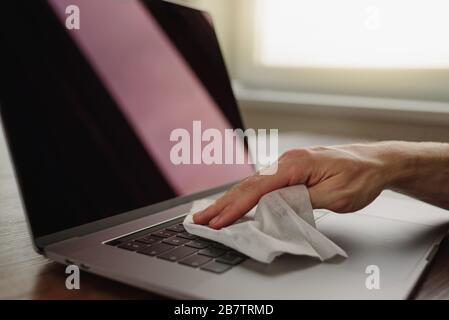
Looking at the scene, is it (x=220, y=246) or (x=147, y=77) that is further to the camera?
(x=147, y=77)

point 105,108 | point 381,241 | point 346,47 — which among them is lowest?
point 381,241

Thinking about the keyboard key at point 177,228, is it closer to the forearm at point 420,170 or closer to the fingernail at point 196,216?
the fingernail at point 196,216

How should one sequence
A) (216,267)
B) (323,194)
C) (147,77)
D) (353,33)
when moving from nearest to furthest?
(216,267), (323,194), (147,77), (353,33)

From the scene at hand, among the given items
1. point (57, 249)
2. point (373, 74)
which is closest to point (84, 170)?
point (57, 249)

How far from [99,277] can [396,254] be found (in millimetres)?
269

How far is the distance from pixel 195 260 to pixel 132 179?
6.7 inches

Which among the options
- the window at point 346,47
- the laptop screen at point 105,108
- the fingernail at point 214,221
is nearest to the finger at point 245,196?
the fingernail at point 214,221

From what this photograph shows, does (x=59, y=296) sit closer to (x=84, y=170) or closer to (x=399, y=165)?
(x=84, y=170)

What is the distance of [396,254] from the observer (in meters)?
0.45

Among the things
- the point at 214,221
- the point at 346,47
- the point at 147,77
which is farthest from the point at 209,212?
the point at 346,47

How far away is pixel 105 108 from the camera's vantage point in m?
0.53

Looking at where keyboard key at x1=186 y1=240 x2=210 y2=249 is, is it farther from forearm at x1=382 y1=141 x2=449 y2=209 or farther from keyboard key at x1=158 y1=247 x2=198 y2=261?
forearm at x1=382 y1=141 x2=449 y2=209

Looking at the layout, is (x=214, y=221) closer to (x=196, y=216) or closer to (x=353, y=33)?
(x=196, y=216)

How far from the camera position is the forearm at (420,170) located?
0.58 meters
